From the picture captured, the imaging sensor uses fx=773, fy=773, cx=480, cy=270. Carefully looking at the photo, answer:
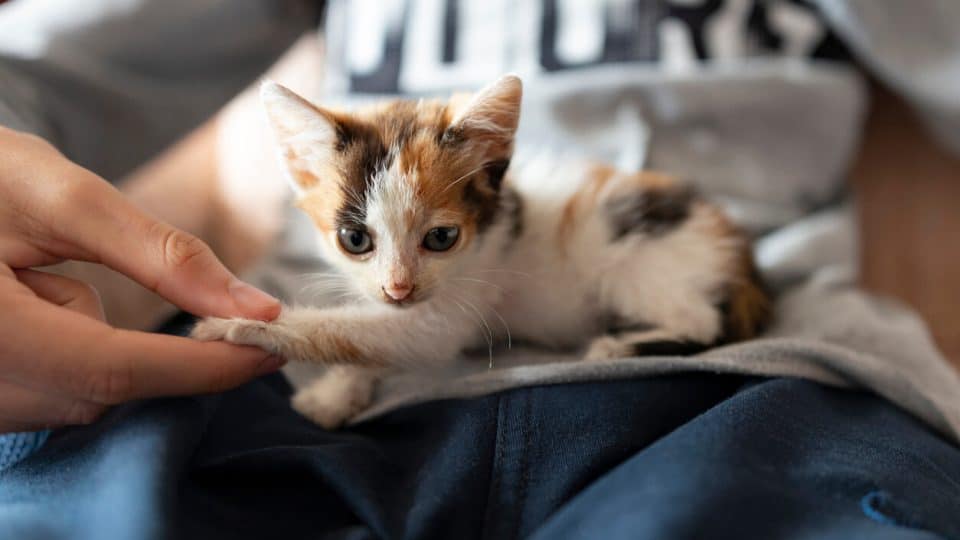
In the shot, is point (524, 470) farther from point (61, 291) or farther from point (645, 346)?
point (61, 291)

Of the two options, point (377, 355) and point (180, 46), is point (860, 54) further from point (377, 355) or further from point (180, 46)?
point (180, 46)

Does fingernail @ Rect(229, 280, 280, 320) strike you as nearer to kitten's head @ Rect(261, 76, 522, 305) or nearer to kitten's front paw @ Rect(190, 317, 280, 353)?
kitten's front paw @ Rect(190, 317, 280, 353)

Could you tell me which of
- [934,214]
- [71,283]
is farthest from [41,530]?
[934,214]

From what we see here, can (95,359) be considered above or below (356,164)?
below

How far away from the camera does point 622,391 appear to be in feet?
2.86

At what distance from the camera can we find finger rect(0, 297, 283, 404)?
711mm

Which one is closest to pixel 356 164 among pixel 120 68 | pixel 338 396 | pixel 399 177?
pixel 399 177

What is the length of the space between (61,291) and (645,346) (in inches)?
27.3

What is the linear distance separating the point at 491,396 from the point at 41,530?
456 mm

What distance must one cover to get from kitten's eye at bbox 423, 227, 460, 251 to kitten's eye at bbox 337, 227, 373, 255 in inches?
2.7

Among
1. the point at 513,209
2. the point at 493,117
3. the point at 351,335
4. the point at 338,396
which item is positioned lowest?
the point at 338,396

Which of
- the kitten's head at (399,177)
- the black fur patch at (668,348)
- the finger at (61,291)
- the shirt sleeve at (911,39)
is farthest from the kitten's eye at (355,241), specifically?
the shirt sleeve at (911,39)

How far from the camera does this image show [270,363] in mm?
852

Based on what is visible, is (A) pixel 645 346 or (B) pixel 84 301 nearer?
(B) pixel 84 301
